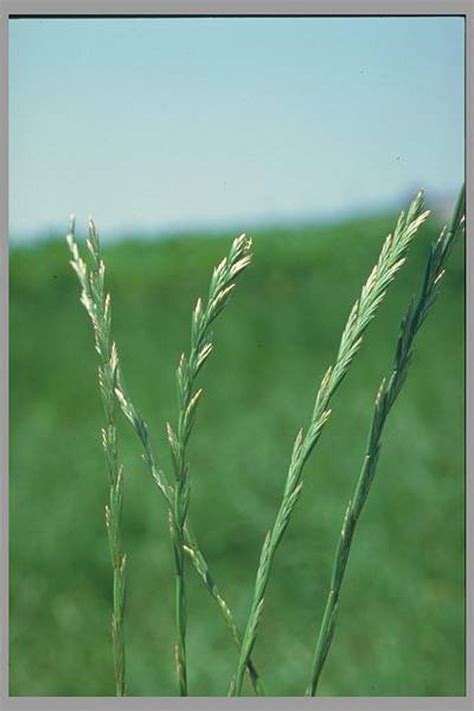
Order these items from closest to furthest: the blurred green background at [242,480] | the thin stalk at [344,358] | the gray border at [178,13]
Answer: the thin stalk at [344,358] → the gray border at [178,13] → the blurred green background at [242,480]

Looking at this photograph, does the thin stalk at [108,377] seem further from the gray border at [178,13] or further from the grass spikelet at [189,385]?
the gray border at [178,13]

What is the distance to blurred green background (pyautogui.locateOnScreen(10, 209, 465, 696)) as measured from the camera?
1.41 m

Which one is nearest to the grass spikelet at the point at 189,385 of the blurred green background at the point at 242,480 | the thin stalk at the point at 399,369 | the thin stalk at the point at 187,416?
the thin stalk at the point at 187,416

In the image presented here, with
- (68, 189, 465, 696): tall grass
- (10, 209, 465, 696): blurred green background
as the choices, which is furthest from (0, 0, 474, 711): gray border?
(10, 209, 465, 696): blurred green background

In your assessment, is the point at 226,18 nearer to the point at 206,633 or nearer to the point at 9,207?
the point at 9,207

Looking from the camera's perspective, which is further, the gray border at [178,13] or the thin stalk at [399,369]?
the gray border at [178,13]

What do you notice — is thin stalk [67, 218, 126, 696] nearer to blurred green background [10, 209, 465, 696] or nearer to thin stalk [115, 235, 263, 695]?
thin stalk [115, 235, 263, 695]

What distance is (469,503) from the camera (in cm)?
89

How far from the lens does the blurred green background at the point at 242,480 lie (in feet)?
4.62

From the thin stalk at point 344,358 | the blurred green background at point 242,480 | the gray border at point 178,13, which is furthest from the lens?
the blurred green background at point 242,480

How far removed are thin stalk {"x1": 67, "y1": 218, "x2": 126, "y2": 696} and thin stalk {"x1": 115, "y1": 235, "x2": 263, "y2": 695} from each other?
12mm

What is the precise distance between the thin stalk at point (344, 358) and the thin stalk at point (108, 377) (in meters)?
0.09

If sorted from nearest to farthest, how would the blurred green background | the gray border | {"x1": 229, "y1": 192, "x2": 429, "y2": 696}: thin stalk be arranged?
{"x1": 229, "y1": 192, "x2": 429, "y2": 696}: thin stalk, the gray border, the blurred green background

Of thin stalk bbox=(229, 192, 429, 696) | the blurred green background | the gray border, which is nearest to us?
thin stalk bbox=(229, 192, 429, 696)
